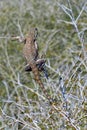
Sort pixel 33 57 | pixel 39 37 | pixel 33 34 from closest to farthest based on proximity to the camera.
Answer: pixel 33 57 → pixel 33 34 → pixel 39 37

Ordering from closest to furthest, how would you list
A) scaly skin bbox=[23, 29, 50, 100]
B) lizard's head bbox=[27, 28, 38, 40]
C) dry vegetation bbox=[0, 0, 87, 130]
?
1. scaly skin bbox=[23, 29, 50, 100]
2. lizard's head bbox=[27, 28, 38, 40]
3. dry vegetation bbox=[0, 0, 87, 130]

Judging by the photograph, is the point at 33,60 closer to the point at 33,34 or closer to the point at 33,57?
the point at 33,57

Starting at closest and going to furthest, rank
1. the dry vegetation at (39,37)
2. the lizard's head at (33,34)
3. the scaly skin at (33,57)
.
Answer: the scaly skin at (33,57) → the lizard's head at (33,34) → the dry vegetation at (39,37)

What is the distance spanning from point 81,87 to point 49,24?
166 inches

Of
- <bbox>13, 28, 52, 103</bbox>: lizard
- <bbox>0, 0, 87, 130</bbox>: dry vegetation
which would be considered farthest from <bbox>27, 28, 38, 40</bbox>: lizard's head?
<bbox>0, 0, 87, 130</bbox>: dry vegetation

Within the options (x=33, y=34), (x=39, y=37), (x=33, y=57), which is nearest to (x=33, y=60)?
(x=33, y=57)

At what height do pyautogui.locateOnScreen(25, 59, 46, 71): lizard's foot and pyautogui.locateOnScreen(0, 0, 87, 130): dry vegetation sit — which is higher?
pyautogui.locateOnScreen(25, 59, 46, 71): lizard's foot

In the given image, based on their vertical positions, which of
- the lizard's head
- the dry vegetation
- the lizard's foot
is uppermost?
the lizard's head

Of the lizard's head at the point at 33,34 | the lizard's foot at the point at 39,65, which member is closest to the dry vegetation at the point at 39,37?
the lizard's head at the point at 33,34

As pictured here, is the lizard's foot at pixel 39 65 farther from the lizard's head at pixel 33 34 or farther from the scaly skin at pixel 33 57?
the lizard's head at pixel 33 34

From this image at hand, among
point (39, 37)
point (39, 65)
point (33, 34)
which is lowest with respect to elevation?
point (39, 37)

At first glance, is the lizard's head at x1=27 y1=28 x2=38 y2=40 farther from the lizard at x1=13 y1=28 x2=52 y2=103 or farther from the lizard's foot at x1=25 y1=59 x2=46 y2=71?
the lizard's foot at x1=25 y1=59 x2=46 y2=71

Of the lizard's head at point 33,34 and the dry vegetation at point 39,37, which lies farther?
the dry vegetation at point 39,37

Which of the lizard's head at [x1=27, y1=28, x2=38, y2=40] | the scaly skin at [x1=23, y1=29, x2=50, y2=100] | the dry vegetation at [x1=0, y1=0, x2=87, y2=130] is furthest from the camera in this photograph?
the dry vegetation at [x1=0, y1=0, x2=87, y2=130]
